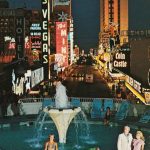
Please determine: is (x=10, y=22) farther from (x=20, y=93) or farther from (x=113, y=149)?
(x=113, y=149)

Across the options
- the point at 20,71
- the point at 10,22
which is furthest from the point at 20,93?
the point at 10,22

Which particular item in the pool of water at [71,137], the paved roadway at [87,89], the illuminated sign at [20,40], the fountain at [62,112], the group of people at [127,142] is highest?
the illuminated sign at [20,40]

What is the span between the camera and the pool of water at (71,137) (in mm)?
23328

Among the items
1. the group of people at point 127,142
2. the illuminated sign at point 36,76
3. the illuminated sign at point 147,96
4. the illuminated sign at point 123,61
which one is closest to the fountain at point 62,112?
the group of people at point 127,142

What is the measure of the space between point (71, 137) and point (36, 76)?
104 feet

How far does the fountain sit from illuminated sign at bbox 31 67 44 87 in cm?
3024

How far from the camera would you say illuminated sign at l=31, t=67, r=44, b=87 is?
178ft

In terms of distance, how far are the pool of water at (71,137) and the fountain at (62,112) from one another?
0.90m

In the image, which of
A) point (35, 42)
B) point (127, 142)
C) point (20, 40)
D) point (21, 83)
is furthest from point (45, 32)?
point (35, 42)

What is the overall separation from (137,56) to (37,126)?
20.2 metres

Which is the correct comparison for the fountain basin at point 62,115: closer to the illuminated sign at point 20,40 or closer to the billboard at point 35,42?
the illuminated sign at point 20,40

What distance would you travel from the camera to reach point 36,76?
57531mm

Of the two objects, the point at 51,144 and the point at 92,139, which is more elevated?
the point at 51,144

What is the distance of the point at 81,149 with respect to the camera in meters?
22.7
